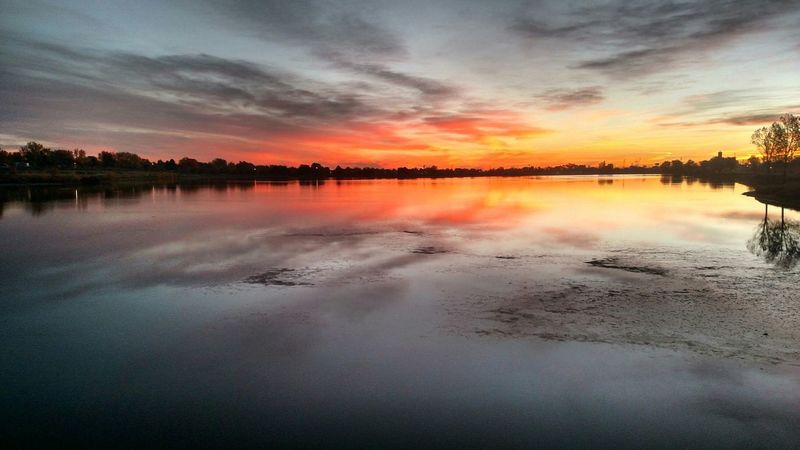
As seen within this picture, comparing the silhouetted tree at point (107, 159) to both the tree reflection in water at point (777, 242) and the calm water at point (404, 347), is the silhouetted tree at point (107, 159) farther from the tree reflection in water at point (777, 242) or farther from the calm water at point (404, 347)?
the tree reflection in water at point (777, 242)

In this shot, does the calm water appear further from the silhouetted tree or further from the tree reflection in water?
the silhouetted tree

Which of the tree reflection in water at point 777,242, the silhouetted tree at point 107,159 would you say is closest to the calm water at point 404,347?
the tree reflection in water at point 777,242

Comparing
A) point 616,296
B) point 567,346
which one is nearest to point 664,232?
point 616,296

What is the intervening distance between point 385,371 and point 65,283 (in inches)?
455

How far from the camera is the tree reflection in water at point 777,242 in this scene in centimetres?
1625

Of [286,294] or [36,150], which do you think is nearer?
[286,294]

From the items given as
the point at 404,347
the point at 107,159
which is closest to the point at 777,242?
the point at 404,347

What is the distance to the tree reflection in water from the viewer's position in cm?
1625

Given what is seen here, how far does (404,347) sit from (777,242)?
66.4ft

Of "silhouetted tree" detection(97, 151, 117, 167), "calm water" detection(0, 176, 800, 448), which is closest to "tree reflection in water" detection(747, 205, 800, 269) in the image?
"calm water" detection(0, 176, 800, 448)

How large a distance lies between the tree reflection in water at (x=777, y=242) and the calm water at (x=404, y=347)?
11.6 inches

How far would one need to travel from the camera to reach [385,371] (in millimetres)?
7578

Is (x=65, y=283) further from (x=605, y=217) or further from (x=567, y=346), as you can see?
(x=605, y=217)

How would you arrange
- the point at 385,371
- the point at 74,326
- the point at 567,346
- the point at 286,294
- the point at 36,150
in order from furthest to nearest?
the point at 36,150 < the point at 286,294 < the point at 74,326 < the point at 567,346 < the point at 385,371
